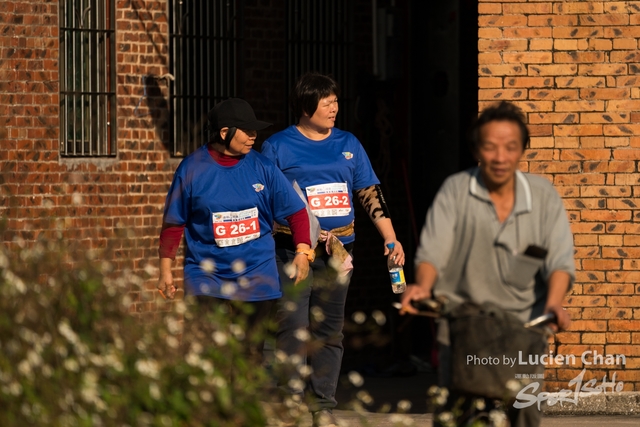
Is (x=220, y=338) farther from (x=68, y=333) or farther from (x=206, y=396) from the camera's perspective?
(x=68, y=333)

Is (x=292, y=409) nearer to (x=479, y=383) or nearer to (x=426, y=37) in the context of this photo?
(x=479, y=383)

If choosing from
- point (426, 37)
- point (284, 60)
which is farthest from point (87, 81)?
point (426, 37)

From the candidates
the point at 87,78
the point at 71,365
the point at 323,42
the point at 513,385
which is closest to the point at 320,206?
the point at 513,385

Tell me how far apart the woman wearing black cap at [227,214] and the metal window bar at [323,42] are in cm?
474

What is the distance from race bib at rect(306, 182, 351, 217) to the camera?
823cm

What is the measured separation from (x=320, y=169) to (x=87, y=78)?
3.74 m

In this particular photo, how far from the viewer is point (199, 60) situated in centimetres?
1196

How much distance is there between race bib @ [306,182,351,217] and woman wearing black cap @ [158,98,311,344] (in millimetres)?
469

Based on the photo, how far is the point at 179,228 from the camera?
25.2 ft

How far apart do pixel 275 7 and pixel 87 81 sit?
2.01m

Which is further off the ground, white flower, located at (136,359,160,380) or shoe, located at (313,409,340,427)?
white flower, located at (136,359,160,380)

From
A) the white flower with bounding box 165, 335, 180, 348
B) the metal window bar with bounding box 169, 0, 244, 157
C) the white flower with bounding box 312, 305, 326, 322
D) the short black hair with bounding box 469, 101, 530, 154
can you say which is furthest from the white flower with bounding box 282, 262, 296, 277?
the metal window bar with bounding box 169, 0, 244, 157

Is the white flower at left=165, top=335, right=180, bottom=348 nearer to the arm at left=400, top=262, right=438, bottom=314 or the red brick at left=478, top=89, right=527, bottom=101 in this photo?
the arm at left=400, top=262, right=438, bottom=314

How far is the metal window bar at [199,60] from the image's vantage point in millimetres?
11820
